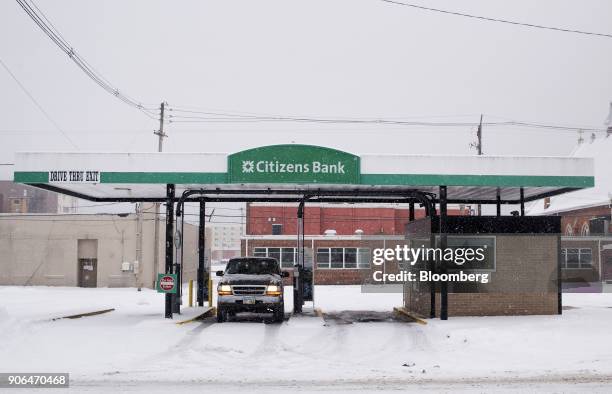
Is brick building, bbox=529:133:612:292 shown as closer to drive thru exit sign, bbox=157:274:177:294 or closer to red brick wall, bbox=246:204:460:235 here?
red brick wall, bbox=246:204:460:235

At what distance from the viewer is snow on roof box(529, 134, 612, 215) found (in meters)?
51.8

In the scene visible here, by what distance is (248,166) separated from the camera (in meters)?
18.2

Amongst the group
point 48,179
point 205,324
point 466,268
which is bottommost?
point 205,324

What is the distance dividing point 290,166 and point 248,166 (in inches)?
46.5

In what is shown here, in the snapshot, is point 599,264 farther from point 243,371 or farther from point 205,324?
point 243,371

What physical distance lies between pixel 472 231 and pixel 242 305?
7.26 metres

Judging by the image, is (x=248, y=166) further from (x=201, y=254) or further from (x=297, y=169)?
(x=201, y=254)

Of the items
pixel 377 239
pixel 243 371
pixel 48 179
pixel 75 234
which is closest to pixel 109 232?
pixel 75 234

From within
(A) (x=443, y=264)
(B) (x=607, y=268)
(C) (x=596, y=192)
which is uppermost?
(C) (x=596, y=192)

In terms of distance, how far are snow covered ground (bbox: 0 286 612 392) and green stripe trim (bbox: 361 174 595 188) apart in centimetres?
384

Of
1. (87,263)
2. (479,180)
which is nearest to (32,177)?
(479,180)

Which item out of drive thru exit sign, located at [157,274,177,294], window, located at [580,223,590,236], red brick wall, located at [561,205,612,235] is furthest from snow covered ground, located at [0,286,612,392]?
window, located at [580,223,590,236]

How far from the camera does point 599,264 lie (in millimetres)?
47000

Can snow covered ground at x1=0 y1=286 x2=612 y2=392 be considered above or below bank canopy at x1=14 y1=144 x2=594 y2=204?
below
